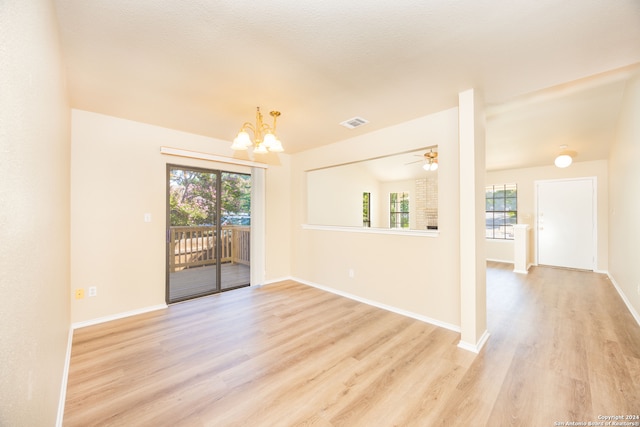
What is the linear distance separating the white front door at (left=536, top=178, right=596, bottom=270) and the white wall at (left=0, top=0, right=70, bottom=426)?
8.12 m

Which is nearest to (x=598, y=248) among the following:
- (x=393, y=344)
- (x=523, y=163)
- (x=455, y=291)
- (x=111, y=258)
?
(x=523, y=163)

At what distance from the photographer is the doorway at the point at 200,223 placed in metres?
3.77

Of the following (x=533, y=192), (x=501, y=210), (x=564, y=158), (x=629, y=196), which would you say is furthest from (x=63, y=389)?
(x=533, y=192)

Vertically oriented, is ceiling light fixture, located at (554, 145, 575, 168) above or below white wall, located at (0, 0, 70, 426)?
above

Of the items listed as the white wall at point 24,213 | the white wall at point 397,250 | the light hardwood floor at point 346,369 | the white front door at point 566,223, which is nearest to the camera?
the white wall at point 24,213

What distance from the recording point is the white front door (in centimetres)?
547

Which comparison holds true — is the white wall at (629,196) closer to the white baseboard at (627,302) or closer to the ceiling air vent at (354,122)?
the white baseboard at (627,302)

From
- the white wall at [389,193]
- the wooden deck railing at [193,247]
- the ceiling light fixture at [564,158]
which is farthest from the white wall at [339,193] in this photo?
the ceiling light fixture at [564,158]

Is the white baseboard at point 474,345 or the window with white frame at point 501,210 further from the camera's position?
the window with white frame at point 501,210

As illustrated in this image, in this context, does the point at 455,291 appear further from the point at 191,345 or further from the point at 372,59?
the point at 191,345

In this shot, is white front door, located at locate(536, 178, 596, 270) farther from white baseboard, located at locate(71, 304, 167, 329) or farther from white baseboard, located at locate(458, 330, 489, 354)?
white baseboard, located at locate(71, 304, 167, 329)

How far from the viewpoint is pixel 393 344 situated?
2.53 meters

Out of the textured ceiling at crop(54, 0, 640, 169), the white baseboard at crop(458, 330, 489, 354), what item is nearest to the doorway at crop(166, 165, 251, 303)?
the textured ceiling at crop(54, 0, 640, 169)

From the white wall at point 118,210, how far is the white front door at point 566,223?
7546 millimetres
